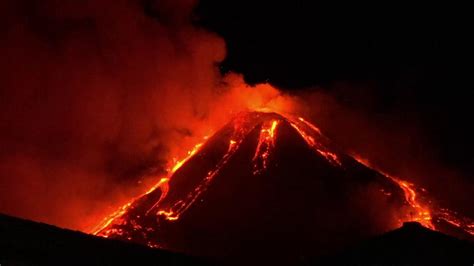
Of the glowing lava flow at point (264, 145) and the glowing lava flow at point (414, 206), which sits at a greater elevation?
the glowing lava flow at point (264, 145)

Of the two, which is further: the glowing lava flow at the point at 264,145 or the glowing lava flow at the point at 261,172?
the glowing lava flow at the point at 264,145

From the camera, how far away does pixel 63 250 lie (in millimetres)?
9922

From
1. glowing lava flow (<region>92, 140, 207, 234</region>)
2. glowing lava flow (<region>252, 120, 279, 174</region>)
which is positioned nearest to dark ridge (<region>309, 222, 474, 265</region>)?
glowing lava flow (<region>92, 140, 207, 234</region>)

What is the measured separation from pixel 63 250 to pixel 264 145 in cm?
2165

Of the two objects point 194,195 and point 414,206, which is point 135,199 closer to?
point 194,195

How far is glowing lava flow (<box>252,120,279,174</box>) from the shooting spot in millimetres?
29375

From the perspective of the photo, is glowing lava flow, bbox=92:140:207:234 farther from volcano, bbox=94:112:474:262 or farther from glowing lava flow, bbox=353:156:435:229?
glowing lava flow, bbox=353:156:435:229

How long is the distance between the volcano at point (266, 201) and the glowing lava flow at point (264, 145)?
49 millimetres

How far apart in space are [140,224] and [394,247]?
52.5 ft

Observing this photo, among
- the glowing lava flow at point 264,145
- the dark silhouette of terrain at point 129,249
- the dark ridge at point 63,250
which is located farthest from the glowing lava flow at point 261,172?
the dark silhouette of terrain at point 129,249

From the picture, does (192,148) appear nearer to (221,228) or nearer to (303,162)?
(303,162)

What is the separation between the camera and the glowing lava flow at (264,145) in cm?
2938

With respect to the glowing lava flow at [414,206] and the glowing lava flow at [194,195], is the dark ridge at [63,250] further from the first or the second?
the glowing lava flow at [414,206]

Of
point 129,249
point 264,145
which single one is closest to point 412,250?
point 129,249
